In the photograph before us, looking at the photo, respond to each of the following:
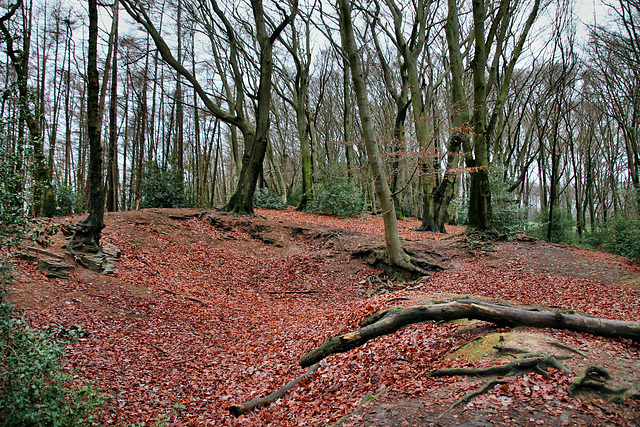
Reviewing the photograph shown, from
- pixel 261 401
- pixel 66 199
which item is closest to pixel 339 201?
pixel 66 199

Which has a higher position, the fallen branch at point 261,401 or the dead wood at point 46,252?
the dead wood at point 46,252

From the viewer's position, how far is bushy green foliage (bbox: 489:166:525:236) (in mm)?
13019

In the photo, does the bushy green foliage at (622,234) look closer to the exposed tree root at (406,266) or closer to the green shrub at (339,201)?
the exposed tree root at (406,266)

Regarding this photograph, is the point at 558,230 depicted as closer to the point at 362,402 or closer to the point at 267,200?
the point at 267,200

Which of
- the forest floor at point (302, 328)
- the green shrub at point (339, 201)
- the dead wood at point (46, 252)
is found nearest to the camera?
the forest floor at point (302, 328)

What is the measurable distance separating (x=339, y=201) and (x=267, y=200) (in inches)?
177

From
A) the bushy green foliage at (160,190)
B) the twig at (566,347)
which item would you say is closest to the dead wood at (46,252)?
the twig at (566,347)

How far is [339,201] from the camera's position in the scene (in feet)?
60.8

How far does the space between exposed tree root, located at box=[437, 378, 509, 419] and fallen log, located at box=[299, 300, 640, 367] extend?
4.32 ft

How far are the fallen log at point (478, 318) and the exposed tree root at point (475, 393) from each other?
1.32 meters

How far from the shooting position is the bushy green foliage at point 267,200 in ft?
66.3

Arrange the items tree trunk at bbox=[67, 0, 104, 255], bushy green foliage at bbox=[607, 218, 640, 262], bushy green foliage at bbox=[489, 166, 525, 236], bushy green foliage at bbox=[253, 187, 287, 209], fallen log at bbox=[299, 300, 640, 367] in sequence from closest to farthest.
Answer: fallen log at bbox=[299, 300, 640, 367] < tree trunk at bbox=[67, 0, 104, 255] < bushy green foliage at bbox=[607, 218, 640, 262] < bushy green foliage at bbox=[489, 166, 525, 236] < bushy green foliage at bbox=[253, 187, 287, 209]

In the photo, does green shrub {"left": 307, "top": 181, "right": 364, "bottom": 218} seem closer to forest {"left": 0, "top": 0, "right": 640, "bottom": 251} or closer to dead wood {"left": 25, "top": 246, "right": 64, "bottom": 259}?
forest {"left": 0, "top": 0, "right": 640, "bottom": 251}

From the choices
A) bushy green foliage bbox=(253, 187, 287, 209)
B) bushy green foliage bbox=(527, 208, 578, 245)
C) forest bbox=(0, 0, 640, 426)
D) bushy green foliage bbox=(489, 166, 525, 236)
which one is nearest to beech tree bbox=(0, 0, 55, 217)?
forest bbox=(0, 0, 640, 426)
